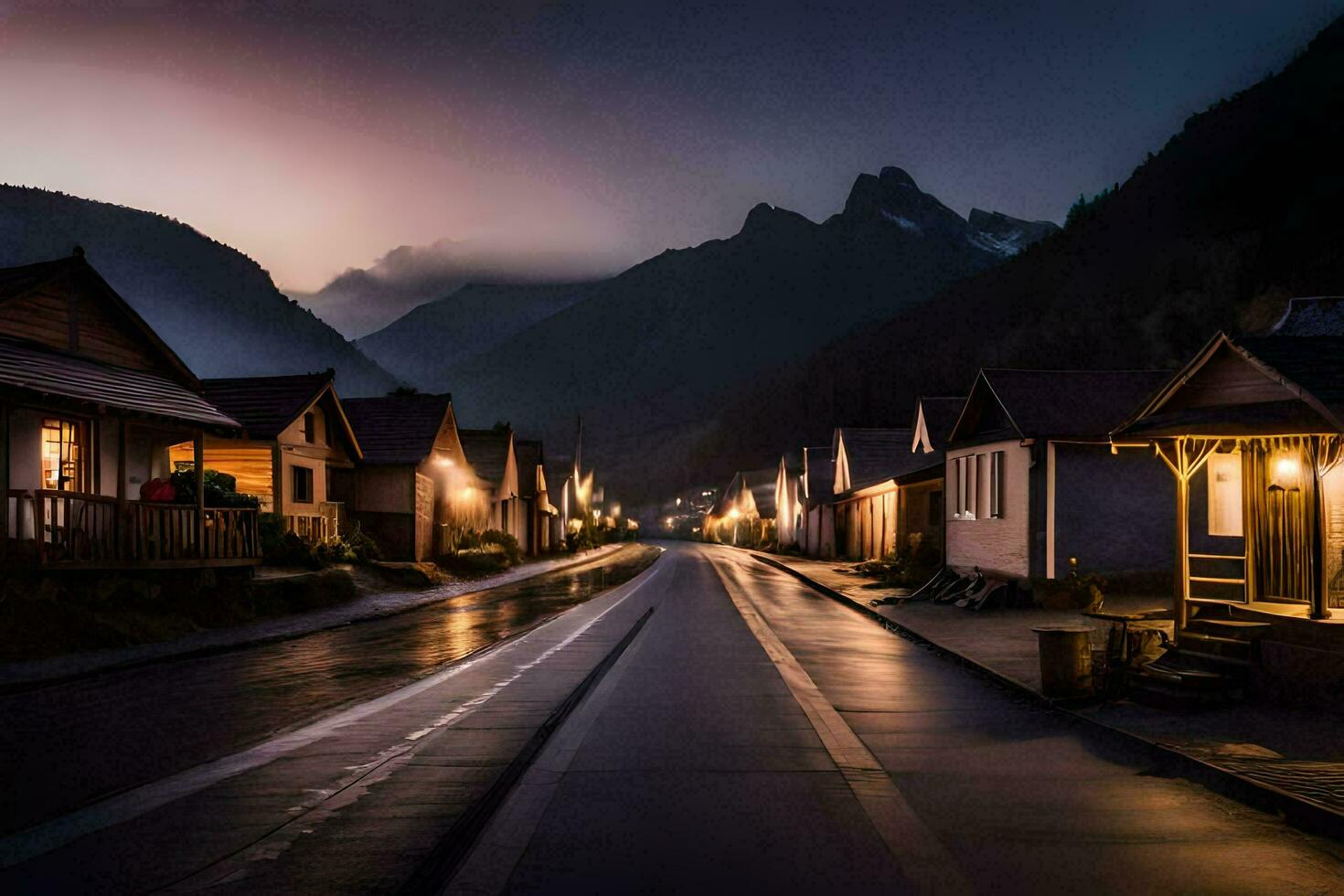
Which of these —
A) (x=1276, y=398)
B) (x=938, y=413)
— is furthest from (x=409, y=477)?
(x=1276, y=398)

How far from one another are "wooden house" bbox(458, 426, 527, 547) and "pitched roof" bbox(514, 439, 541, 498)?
4.01m

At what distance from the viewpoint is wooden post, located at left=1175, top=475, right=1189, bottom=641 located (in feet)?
44.6

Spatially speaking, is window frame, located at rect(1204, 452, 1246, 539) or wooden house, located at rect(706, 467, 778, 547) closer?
window frame, located at rect(1204, 452, 1246, 539)

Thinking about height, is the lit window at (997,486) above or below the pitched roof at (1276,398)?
below

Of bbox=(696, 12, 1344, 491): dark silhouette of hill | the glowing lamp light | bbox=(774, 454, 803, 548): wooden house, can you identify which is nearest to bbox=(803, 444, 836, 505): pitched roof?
bbox=(774, 454, 803, 548): wooden house

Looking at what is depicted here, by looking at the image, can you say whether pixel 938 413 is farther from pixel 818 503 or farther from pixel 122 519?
pixel 122 519

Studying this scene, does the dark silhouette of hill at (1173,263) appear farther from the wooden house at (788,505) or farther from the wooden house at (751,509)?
the wooden house at (788,505)

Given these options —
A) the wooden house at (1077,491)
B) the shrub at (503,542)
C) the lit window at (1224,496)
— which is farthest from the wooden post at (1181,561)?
the shrub at (503,542)

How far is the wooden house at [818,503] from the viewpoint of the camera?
6084cm

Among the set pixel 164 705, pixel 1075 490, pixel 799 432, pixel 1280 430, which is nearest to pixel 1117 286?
pixel 799 432

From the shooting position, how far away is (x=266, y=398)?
33.7 meters

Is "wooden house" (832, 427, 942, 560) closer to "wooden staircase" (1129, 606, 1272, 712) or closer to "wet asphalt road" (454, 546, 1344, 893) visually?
"wooden staircase" (1129, 606, 1272, 712)

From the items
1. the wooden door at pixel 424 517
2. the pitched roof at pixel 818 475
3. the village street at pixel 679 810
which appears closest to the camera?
the village street at pixel 679 810

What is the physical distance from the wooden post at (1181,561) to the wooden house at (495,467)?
44.0 meters
